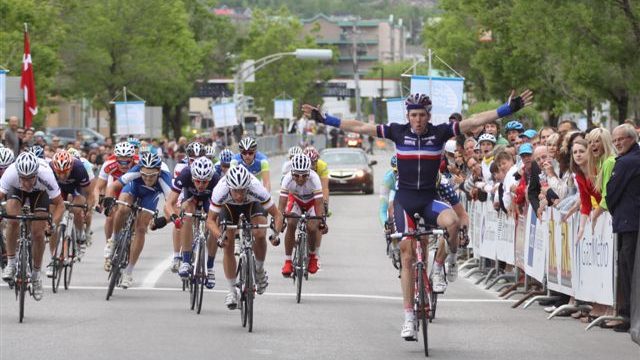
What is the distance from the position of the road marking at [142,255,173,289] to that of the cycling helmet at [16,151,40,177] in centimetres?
381

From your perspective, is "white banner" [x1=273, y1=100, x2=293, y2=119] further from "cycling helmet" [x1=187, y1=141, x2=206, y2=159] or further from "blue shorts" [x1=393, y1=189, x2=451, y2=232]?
"blue shorts" [x1=393, y1=189, x2=451, y2=232]

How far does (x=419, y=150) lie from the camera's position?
14.1 meters

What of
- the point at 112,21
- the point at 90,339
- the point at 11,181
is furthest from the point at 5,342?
the point at 112,21

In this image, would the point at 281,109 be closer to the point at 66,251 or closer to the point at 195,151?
the point at 195,151

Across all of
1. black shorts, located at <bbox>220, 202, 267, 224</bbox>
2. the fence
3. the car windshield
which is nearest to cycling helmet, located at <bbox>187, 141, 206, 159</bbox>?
black shorts, located at <bbox>220, 202, 267, 224</bbox>

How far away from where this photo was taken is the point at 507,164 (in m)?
21.3

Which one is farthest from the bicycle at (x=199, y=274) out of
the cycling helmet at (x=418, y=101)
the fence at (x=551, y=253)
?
the cycling helmet at (x=418, y=101)

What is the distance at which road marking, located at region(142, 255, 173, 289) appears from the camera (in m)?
20.7

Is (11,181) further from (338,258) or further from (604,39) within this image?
(604,39)

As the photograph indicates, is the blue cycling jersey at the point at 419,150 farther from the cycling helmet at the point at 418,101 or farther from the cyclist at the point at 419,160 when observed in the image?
the cycling helmet at the point at 418,101

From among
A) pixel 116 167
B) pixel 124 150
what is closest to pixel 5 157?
pixel 124 150

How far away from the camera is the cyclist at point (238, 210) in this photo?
16000 millimetres

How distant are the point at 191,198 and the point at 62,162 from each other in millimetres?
1894

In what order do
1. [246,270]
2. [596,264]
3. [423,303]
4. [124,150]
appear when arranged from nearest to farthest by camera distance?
[423,303] < [246,270] < [596,264] < [124,150]
